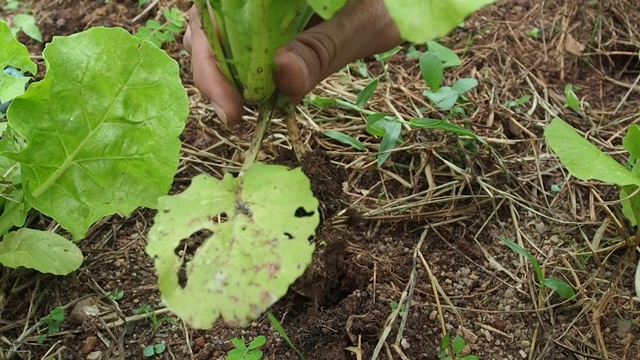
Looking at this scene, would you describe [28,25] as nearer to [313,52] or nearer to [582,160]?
[313,52]

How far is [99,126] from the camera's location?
1.19 m

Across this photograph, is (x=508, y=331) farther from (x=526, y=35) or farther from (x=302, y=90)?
(x=526, y=35)

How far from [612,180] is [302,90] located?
1.88 ft

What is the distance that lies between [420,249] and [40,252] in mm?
794

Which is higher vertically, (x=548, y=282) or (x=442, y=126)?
(x=442, y=126)

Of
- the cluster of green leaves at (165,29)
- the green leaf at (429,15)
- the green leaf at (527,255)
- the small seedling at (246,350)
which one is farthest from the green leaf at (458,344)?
the cluster of green leaves at (165,29)

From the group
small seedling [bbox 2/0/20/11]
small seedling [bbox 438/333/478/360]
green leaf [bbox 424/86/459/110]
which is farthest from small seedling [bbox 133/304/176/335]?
small seedling [bbox 2/0/20/11]

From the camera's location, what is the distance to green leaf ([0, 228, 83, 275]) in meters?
1.28

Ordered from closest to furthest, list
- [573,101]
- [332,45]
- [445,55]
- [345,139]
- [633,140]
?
[332,45] → [633,140] → [345,139] → [573,101] → [445,55]

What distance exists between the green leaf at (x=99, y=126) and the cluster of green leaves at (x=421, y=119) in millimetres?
496

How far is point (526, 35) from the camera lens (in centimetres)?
198

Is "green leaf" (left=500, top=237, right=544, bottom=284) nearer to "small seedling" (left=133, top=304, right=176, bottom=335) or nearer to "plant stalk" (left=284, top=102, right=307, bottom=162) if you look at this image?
"plant stalk" (left=284, top=102, right=307, bottom=162)

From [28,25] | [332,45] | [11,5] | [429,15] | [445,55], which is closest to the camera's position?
[429,15]

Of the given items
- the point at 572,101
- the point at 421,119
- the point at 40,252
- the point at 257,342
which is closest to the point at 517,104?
the point at 572,101
